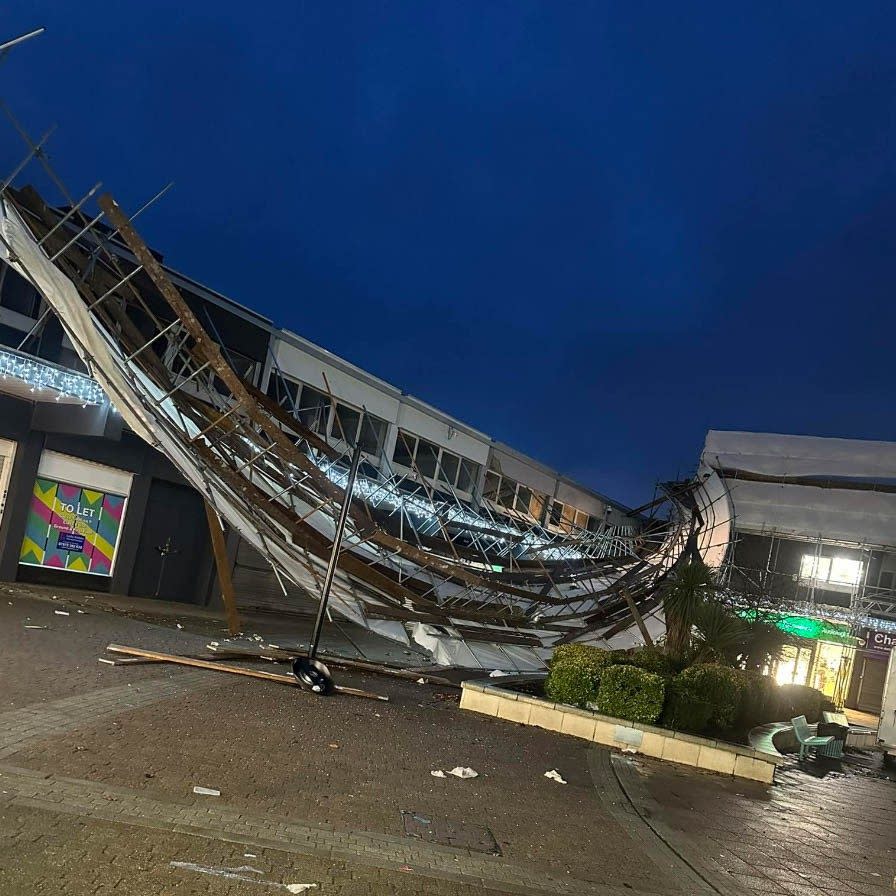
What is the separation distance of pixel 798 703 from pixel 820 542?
857cm

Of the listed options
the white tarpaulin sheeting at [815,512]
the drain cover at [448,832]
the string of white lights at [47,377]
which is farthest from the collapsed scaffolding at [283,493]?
the white tarpaulin sheeting at [815,512]

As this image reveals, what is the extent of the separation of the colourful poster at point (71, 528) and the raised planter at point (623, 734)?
9.47 metres

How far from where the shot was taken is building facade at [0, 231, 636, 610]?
14.5 m

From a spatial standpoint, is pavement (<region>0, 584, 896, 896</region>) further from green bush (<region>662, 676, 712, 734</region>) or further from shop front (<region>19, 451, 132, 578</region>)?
shop front (<region>19, 451, 132, 578</region>)

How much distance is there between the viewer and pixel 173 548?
754 inches

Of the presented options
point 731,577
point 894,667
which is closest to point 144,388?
point 894,667

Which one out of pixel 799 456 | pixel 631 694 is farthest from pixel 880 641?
pixel 631 694

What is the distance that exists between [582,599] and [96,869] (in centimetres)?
1317

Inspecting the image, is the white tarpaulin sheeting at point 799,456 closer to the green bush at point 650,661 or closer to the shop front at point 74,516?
the green bush at point 650,661

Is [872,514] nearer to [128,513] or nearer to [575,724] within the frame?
[575,724]

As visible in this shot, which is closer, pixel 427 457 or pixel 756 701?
pixel 756 701

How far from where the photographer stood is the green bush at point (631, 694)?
10.8 metres

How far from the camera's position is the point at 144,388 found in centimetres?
1056

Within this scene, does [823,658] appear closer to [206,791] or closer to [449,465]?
[449,465]
